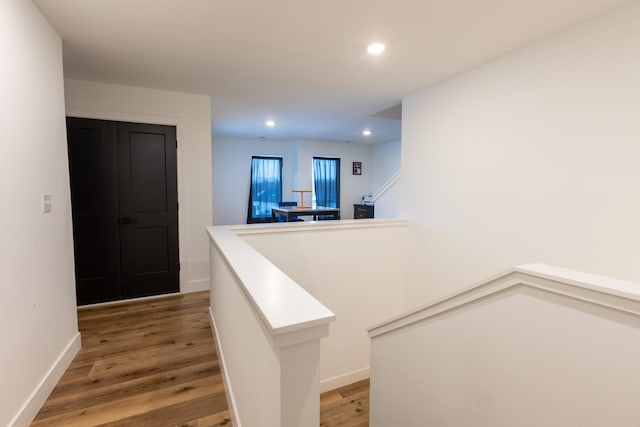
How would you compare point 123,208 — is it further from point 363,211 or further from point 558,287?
point 363,211

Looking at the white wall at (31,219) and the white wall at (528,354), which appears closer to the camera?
the white wall at (528,354)

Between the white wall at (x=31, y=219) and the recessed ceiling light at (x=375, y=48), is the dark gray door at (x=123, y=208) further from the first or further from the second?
the recessed ceiling light at (x=375, y=48)

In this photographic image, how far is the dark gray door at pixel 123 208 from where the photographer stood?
3.45 meters

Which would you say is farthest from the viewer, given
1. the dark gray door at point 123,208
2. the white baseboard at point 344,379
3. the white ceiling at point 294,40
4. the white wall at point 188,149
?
the white wall at point 188,149

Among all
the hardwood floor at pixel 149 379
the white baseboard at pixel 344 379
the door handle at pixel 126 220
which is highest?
the door handle at pixel 126 220

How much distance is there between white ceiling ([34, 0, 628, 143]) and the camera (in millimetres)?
2018

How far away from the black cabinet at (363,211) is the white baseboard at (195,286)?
4138mm

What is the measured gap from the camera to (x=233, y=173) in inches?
298

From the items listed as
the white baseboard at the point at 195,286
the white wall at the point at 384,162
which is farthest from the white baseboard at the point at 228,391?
the white wall at the point at 384,162

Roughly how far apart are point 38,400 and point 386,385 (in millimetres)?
2213

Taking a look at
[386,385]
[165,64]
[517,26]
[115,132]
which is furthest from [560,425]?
[115,132]

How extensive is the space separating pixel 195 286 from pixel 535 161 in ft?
13.0

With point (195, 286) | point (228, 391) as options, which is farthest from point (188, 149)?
point (228, 391)

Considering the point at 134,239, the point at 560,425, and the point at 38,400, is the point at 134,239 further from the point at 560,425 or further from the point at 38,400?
the point at 560,425
